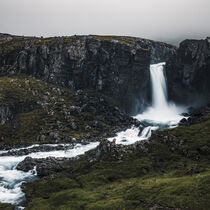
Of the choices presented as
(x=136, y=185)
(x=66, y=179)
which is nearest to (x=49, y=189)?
(x=66, y=179)

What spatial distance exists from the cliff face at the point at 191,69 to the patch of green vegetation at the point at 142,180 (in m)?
89.9

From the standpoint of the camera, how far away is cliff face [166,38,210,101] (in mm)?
179625

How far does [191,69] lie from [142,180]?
139320 mm

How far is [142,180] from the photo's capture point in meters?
67.1

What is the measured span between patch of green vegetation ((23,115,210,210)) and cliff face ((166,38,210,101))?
8985 centimetres

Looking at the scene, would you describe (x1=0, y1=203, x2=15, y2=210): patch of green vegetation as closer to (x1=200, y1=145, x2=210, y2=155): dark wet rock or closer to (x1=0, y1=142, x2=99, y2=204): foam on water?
(x1=0, y1=142, x2=99, y2=204): foam on water

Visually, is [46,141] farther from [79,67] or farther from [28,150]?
[79,67]

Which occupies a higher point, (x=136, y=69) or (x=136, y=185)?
(x=136, y=69)

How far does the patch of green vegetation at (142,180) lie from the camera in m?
52.8

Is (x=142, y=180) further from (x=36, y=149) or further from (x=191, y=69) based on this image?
(x=191, y=69)

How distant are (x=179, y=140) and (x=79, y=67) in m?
121

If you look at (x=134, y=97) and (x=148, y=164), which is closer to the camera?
(x=148, y=164)

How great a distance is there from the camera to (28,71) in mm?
198875

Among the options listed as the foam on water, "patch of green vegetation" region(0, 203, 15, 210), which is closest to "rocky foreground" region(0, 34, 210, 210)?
"patch of green vegetation" region(0, 203, 15, 210)
